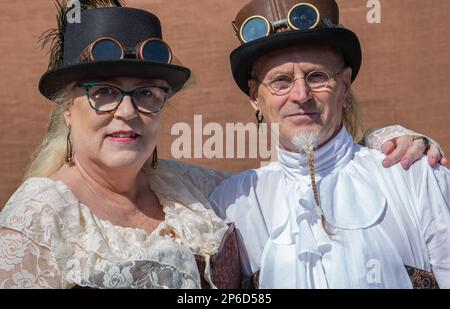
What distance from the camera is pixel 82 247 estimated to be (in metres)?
2.68

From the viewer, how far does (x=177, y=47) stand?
196 inches

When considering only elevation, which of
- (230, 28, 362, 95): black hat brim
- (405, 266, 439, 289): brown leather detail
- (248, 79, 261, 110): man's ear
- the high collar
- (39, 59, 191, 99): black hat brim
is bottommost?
(405, 266, 439, 289): brown leather detail

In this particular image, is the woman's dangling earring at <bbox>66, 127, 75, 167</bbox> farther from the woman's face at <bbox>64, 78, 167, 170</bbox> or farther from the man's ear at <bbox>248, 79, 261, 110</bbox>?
the man's ear at <bbox>248, 79, 261, 110</bbox>

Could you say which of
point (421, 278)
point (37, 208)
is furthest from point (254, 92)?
point (37, 208)

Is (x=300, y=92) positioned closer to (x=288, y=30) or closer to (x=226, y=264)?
(x=288, y=30)

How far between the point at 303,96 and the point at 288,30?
29cm

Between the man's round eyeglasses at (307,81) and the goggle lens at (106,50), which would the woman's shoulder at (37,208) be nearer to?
the goggle lens at (106,50)

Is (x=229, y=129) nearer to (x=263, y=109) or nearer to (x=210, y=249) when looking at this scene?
(x=263, y=109)

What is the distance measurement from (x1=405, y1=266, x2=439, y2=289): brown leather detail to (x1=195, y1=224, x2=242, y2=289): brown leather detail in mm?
671

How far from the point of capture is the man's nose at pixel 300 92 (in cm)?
313

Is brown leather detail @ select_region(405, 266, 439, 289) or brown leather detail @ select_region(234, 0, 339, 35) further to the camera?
brown leather detail @ select_region(234, 0, 339, 35)

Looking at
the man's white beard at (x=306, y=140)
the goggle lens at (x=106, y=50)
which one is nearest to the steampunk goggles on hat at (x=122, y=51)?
the goggle lens at (x=106, y=50)

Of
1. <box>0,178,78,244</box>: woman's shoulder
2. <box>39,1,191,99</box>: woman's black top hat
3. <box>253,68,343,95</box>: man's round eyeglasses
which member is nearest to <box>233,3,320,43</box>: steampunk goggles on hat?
<box>253,68,343,95</box>: man's round eyeglasses

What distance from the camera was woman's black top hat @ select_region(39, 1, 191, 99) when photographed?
2.85 meters
